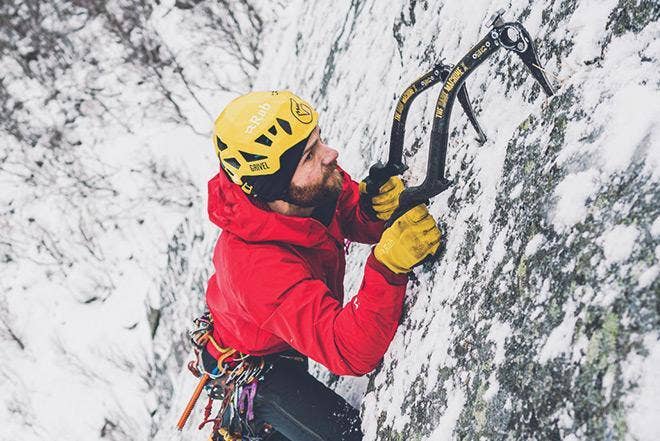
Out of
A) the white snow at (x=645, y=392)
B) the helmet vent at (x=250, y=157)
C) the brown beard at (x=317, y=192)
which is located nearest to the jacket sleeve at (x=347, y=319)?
the brown beard at (x=317, y=192)

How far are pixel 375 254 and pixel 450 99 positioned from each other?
0.60m

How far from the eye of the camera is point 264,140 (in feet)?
8.02

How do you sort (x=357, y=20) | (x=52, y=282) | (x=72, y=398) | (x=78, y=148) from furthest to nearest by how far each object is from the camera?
(x=78, y=148) → (x=52, y=282) → (x=72, y=398) → (x=357, y=20)

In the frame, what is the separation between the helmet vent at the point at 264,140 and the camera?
2443mm

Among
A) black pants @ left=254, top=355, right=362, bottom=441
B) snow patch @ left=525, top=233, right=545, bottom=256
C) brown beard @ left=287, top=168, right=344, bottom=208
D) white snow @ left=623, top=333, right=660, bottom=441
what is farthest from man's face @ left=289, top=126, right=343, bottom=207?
white snow @ left=623, top=333, right=660, bottom=441

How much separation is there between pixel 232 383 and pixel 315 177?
1.11 m

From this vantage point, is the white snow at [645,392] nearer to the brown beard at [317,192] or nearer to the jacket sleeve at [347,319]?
the jacket sleeve at [347,319]

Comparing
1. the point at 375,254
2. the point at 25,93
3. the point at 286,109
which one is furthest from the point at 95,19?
the point at 375,254

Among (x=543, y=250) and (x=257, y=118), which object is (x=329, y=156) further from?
(x=543, y=250)

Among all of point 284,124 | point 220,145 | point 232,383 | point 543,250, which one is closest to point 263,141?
point 284,124

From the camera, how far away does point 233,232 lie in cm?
240

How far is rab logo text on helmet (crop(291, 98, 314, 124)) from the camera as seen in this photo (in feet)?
8.27

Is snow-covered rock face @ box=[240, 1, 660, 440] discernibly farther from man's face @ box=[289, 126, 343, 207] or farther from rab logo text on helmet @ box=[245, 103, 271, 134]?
rab logo text on helmet @ box=[245, 103, 271, 134]

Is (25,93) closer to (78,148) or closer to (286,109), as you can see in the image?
(78,148)
